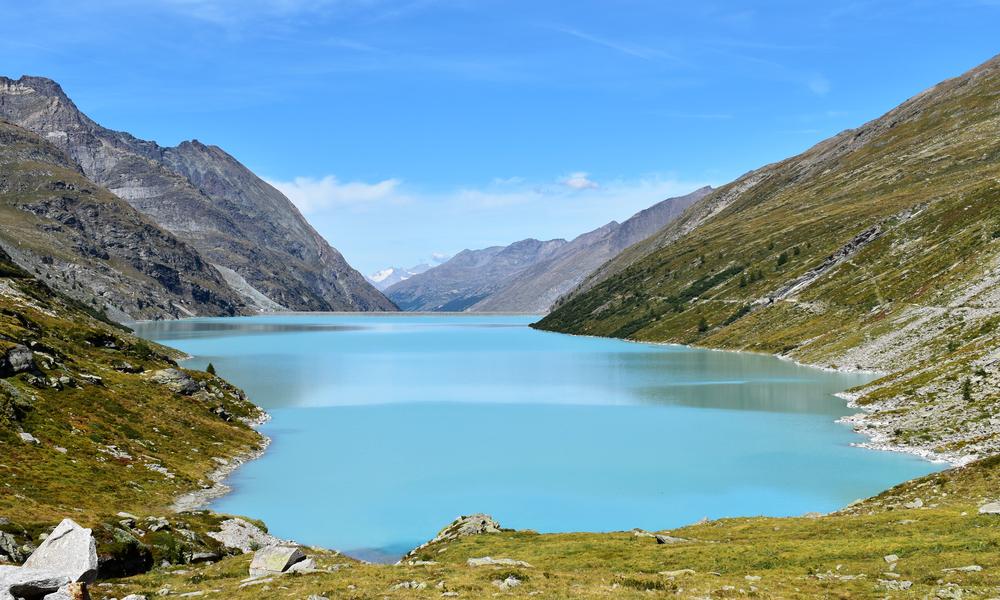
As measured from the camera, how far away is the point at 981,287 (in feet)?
416

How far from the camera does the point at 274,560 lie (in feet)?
101

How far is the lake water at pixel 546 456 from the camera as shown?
181 ft

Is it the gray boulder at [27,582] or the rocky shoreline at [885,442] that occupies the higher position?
the gray boulder at [27,582]

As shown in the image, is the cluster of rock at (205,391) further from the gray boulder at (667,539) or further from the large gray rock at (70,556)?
the gray boulder at (667,539)

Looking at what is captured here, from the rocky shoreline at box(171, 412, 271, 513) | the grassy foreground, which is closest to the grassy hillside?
the rocky shoreline at box(171, 412, 271, 513)

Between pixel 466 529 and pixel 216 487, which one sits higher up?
pixel 466 529

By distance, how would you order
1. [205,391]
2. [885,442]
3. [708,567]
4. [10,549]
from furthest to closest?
[205,391] < [885,442] < [708,567] < [10,549]

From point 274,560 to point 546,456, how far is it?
46.2m

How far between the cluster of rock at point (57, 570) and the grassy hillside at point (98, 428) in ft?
44.0

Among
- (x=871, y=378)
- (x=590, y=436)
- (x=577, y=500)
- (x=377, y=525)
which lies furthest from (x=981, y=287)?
(x=377, y=525)

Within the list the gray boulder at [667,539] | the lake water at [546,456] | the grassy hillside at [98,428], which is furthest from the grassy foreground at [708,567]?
the grassy hillside at [98,428]

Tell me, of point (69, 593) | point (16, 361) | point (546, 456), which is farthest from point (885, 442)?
point (16, 361)

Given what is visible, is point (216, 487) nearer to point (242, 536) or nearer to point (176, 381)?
point (242, 536)

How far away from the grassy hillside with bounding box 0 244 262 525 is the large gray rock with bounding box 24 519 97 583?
1332 centimetres
